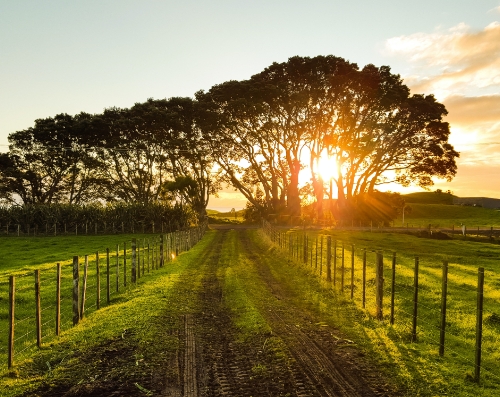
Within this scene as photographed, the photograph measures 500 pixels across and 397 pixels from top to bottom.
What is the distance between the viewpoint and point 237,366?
8.70 metres

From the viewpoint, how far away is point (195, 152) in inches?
2606

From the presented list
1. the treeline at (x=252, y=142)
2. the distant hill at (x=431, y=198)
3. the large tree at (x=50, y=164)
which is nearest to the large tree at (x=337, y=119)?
the treeline at (x=252, y=142)

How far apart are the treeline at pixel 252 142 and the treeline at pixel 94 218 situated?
469cm

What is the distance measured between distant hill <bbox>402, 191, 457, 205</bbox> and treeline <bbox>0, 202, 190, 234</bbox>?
372ft

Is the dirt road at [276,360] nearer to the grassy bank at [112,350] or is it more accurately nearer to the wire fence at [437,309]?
the grassy bank at [112,350]

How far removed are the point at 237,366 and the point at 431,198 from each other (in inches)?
6394

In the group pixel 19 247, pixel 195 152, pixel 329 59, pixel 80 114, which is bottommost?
pixel 19 247

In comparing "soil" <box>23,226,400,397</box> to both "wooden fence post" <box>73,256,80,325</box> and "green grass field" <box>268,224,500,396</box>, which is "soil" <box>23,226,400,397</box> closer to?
"green grass field" <box>268,224,500,396</box>

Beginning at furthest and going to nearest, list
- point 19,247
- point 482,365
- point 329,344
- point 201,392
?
point 19,247 < point 329,344 < point 482,365 < point 201,392

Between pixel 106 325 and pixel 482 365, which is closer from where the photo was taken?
pixel 482 365

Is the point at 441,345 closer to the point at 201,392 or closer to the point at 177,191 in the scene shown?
the point at 201,392

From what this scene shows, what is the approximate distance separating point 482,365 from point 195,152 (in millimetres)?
58891

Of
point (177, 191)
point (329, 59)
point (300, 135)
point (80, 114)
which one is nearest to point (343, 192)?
point (300, 135)

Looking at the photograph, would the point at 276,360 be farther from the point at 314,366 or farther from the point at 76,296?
the point at 76,296
